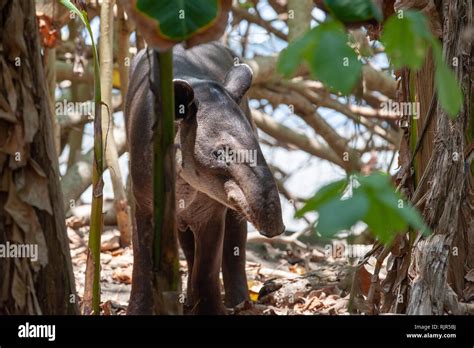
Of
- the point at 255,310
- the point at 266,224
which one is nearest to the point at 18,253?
the point at 266,224

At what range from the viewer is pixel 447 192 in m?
2.74

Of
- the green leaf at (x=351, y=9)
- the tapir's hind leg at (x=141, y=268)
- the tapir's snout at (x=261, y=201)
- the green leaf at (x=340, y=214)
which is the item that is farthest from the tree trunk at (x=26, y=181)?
the tapir's hind leg at (x=141, y=268)

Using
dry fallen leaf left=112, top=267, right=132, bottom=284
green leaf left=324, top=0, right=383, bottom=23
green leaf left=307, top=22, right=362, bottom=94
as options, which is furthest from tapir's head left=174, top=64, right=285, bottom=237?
green leaf left=307, top=22, right=362, bottom=94

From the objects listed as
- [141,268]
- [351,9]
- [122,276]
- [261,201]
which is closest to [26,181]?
[351,9]

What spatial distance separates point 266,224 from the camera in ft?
11.5

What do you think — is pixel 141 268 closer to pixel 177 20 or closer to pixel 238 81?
pixel 238 81

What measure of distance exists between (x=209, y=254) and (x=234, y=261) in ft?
1.26

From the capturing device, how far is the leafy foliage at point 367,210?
3.34 feet

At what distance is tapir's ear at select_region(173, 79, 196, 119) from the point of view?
12.5ft

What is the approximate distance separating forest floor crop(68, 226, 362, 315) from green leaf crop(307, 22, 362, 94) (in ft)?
7.72

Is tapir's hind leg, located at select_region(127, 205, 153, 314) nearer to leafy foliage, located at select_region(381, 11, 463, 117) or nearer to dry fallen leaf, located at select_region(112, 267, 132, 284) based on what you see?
dry fallen leaf, located at select_region(112, 267, 132, 284)

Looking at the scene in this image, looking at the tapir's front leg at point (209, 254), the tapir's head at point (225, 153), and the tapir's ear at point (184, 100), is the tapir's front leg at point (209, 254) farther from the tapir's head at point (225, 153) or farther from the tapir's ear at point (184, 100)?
the tapir's ear at point (184, 100)

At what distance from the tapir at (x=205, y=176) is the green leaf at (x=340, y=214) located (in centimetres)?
247
